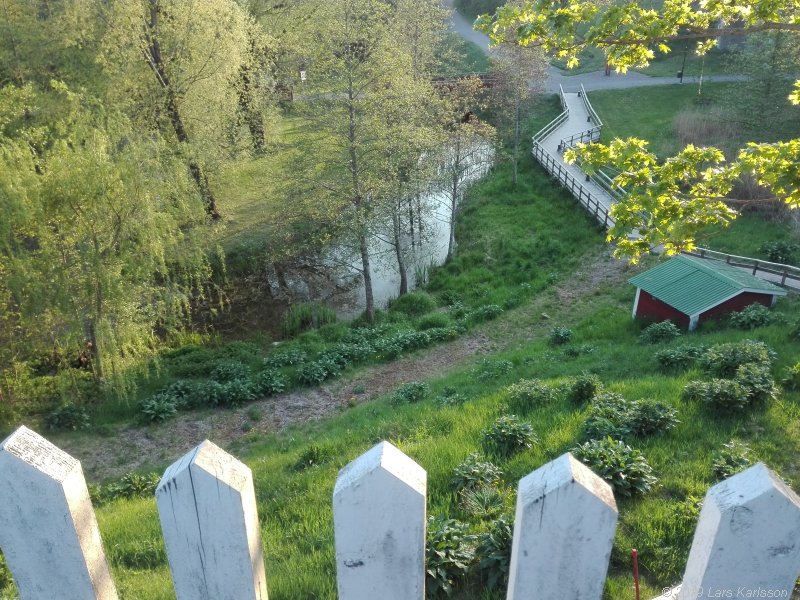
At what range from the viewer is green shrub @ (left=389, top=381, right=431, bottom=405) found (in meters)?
12.4

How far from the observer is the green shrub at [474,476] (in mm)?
5000

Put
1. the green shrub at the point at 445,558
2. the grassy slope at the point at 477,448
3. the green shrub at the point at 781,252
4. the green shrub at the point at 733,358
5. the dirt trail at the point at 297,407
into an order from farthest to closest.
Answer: the green shrub at the point at 781,252, the dirt trail at the point at 297,407, the green shrub at the point at 733,358, the grassy slope at the point at 477,448, the green shrub at the point at 445,558

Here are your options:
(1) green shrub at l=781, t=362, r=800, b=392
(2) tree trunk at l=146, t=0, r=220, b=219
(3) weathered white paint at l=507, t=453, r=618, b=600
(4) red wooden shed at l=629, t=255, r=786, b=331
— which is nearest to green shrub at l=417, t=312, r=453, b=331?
(4) red wooden shed at l=629, t=255, r=786, b=331

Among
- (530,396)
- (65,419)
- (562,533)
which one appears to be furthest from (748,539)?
(65,419)

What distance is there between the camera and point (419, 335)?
16781 mm

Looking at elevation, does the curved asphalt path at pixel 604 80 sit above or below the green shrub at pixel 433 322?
above

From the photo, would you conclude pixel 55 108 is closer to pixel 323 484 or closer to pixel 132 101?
pixel 132 101

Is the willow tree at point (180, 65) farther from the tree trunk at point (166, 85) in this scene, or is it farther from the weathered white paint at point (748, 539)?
the weathered white paint at point (748, 539)

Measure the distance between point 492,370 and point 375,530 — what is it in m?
11.0

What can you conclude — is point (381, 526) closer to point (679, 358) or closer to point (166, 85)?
point (679, 358)

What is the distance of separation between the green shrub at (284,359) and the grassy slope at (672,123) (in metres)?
13.3

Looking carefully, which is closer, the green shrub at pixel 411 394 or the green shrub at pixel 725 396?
the green shrub at pixel 725 396

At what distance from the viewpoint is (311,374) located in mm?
15180

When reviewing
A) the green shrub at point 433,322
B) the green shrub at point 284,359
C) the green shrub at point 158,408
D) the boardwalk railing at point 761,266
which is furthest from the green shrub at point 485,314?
the green shrub at point 158,408
